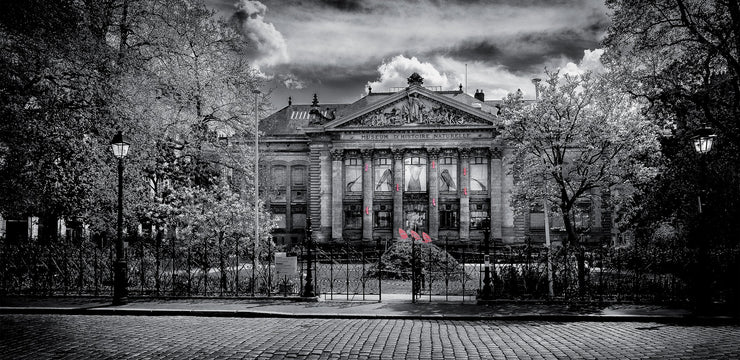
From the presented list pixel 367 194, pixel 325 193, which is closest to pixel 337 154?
pixel 325 193

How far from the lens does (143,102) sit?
2150 centimetres

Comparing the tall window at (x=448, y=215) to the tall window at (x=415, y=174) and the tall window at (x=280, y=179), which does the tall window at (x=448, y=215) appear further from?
the tall window at (x=280, y=179)

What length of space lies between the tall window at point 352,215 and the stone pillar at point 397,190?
3577 millimetres

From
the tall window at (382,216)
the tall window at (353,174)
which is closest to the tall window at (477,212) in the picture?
the tall window at (382,216)

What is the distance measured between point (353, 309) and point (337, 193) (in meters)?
39.3

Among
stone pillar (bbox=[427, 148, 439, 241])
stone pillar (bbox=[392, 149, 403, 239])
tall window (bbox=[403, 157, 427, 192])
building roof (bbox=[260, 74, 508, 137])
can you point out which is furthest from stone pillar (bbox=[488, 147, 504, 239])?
stone pillar (bbox=[392, 149, 403, 239])

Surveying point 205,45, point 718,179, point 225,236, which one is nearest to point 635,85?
point 718,179

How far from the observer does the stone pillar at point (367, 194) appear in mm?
52781

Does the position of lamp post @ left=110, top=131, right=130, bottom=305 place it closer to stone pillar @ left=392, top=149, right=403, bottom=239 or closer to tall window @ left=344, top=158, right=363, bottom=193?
stone pillar @ left=392, top=149, right=403, bottom=239

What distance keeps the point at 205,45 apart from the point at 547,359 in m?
22.7

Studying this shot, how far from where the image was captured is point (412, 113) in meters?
52.6

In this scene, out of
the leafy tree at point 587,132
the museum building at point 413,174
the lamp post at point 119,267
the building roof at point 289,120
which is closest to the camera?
the lamp post at point 119,267

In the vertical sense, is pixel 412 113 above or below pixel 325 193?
above

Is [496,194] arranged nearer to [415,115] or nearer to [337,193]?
[415,115]
